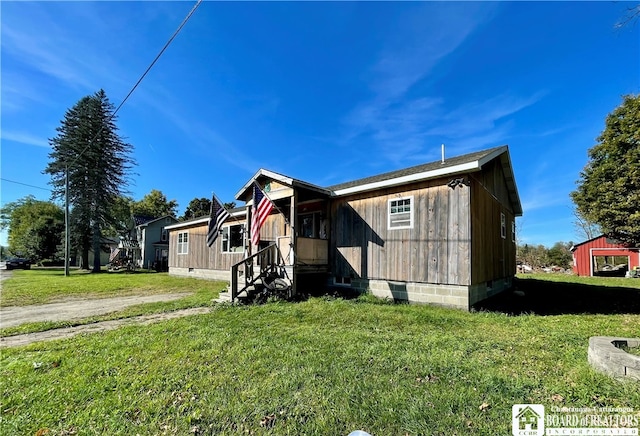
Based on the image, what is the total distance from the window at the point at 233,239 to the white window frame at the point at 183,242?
4874mm

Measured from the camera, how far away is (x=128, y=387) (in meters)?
3.48

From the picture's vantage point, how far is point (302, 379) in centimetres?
346

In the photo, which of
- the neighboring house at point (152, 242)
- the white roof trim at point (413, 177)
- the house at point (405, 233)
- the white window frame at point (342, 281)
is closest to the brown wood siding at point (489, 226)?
the house at point (405, 233)

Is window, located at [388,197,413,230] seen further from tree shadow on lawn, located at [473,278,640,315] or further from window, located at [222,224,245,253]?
window, located at [222,224,245,253]

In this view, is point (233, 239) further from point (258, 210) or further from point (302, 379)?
point (302, 379)

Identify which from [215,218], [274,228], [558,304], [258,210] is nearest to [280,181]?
[258,210]

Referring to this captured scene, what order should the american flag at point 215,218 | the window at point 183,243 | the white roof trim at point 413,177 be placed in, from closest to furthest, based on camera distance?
the white roof trim at point 413,177 < the american flag at point 215,218 < the window at point 183,243

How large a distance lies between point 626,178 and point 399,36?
16.9 meters

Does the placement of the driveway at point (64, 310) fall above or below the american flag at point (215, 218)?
below

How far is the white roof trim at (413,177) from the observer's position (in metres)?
7.53

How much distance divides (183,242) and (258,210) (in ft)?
44.2

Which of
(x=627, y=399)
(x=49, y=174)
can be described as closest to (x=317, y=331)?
(x=627, y=399)

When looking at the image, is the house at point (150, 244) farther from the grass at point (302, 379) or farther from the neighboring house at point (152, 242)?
the grass at point (302, 379)
